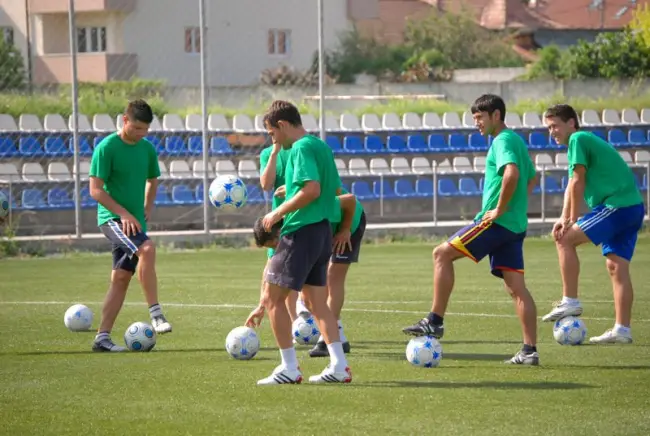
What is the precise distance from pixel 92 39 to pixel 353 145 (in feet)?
43.2

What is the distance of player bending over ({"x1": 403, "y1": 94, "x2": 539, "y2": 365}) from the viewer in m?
9.96

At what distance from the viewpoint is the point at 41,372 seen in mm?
10031

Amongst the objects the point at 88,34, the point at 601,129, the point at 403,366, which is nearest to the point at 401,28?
the point at 88,34

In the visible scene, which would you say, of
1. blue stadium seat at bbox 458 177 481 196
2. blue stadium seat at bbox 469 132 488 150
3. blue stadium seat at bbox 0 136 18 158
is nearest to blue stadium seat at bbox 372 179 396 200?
Answer: blue stadium seat at bbox 458 177 481 196

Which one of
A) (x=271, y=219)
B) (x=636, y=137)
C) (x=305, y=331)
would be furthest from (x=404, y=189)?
(x=271, y=219)

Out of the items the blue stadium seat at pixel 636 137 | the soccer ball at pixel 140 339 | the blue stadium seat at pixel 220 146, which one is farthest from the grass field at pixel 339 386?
the blue stadium seat at pixel 636 137

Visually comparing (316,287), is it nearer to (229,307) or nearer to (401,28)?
(229,307)

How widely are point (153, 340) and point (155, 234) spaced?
12542 millimetres

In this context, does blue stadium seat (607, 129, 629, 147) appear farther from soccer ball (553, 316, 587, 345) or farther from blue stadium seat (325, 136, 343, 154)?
soccer ball (553, 316, 587, 345)

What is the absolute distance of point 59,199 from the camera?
2422 cm

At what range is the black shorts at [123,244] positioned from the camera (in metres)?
11.3

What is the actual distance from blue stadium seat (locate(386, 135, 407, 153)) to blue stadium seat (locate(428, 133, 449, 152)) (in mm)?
666

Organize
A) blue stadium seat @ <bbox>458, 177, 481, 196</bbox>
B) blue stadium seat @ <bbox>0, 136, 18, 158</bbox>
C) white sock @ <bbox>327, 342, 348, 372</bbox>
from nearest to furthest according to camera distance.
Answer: white sock @ <bbox>327, 342, 348, 372</bbox>
blue stadium seat @ <bbox>0, 136, 18, 158</bbox>
blue stadium seat @ <bbox>458, 177, 481, 196</bbox>

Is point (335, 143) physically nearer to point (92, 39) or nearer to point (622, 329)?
point (92, 39)
